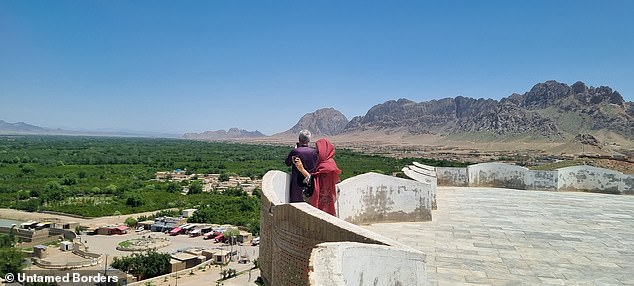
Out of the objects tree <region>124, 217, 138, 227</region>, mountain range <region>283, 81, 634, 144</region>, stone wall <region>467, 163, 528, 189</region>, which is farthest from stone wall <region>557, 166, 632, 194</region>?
mountain range <region>283, 81, 634, 144</region>

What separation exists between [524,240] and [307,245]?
4180 millimetres

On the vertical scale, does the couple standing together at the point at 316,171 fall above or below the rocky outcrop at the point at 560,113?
below

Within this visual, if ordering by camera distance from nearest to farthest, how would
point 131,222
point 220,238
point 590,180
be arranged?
point 590,180 < point 220,238 < point 131,222

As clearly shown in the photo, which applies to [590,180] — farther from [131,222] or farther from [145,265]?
[131,222]

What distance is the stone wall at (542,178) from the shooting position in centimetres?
1342

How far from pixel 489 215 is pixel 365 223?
2681mm

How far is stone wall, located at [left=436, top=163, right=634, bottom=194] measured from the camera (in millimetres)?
13422

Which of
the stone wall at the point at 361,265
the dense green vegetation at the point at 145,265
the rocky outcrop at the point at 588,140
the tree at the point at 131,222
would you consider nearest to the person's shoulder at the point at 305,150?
the stone wall at the point at 361,265

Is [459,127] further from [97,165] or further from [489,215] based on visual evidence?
[489,215]

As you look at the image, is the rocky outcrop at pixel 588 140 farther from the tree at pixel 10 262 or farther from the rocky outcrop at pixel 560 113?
the tree at pixel 10 262

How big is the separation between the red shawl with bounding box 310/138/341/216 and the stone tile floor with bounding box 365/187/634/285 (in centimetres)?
137

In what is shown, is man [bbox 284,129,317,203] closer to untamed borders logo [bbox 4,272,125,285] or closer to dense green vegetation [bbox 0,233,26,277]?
untamed borders logo [bbox 4,272,125,285]

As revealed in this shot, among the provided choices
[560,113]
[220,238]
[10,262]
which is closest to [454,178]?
[10,262]

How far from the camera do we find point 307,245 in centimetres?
405
